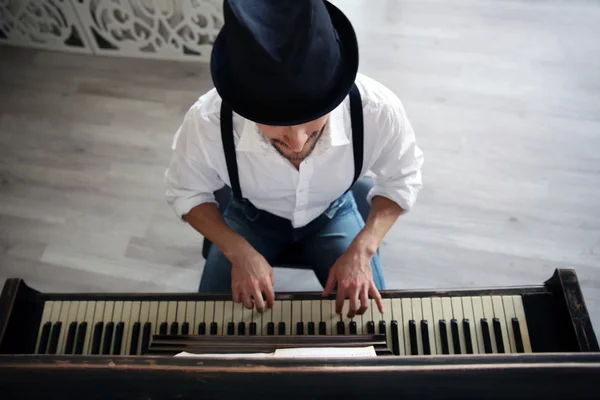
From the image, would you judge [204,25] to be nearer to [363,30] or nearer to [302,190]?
[363,30]

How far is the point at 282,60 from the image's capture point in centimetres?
77

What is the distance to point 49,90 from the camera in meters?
2.39

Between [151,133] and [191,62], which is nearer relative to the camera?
[151,133]

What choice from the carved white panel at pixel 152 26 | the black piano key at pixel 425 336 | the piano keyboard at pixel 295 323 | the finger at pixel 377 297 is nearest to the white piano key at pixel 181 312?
the piano keyboard at pixel 295 323

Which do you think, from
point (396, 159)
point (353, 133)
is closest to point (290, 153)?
point (353, 133)

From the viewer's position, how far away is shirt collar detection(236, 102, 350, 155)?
41.8 inches

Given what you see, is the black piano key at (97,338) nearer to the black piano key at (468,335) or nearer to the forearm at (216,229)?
→ the forearm at (216,229)

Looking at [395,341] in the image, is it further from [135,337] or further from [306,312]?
[135,337]

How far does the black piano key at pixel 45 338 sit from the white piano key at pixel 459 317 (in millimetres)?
880

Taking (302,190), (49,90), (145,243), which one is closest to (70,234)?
(145,243)

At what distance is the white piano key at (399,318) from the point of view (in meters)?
1.09

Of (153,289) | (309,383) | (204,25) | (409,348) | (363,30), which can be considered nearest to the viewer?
(309,383)

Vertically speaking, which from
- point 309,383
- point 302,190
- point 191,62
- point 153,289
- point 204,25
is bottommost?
point 153,289

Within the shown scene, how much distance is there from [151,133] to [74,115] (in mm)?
386
